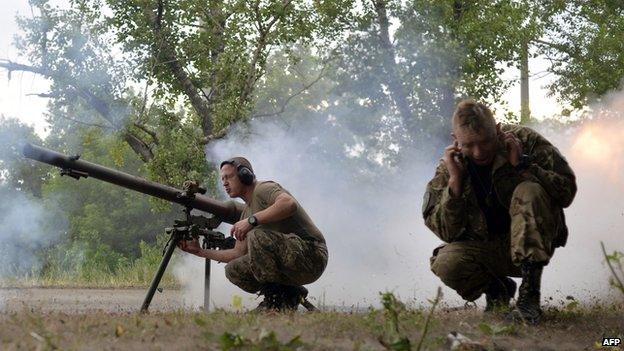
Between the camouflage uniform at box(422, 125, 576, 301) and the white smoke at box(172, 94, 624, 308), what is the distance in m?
5.25

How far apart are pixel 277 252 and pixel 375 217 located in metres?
11.7

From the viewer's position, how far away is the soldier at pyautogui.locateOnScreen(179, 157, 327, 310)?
754 cm

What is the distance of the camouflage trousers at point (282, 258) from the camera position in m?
7.52

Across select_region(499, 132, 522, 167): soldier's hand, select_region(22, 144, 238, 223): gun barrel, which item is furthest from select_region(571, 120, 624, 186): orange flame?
select_region(499, 132, 522, 167): soldier's hand

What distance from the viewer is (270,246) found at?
7516 millimetres

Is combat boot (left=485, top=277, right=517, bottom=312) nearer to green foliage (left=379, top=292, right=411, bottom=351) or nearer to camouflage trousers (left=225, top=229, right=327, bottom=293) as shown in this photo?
camouflage trousers (left=225, top=229, right=327, bottom=293)

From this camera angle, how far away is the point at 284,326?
5.68 metres

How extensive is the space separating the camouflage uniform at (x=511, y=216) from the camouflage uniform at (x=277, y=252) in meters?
1.10

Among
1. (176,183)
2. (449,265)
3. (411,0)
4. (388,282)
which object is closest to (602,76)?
(411,0)

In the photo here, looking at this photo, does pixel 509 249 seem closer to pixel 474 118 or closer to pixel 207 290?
pixel 474 118

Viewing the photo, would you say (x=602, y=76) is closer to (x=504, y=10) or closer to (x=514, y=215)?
(x=504, y=10)

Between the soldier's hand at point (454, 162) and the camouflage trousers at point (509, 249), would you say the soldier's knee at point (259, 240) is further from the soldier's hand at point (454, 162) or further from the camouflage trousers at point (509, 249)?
the soldier's hand at point (454, 162)

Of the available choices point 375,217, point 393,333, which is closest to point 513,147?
point 393,333

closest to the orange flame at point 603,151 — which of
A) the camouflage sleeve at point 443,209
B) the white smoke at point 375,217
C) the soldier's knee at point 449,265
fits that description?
the white smoke at point 375,217
